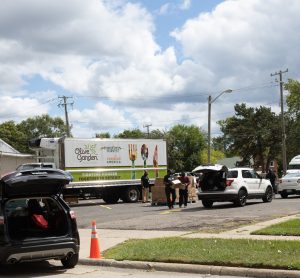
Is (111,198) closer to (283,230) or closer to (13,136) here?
(283,230)

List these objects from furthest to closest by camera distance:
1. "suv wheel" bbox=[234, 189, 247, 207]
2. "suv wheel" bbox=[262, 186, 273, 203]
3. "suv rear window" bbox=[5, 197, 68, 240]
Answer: "suv wheel" bbox=[262, 186, 273, 203] < "suv wheel" bbox=[234, 189, 247, 207] < "suv rear window" bbox=[5, 197, 68, 240]

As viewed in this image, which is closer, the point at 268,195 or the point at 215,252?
the point at 215,252

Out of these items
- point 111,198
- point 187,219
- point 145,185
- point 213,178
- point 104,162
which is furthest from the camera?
point 111,198

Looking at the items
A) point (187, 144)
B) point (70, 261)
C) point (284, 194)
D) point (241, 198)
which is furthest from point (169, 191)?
point (187, 144)

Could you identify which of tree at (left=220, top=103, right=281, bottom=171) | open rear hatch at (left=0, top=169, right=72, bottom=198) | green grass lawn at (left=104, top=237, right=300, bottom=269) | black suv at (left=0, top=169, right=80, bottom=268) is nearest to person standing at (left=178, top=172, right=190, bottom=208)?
green grass lawn at (left=104, top=237, right=300, bottom=269)

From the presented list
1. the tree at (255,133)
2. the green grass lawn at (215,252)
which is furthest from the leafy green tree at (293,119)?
the green grass lawn at (215,252)

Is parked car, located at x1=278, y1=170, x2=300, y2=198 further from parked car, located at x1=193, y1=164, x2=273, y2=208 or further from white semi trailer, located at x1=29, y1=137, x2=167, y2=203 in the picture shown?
white semi trailer, located at x1=29, y1=137, x2=167, y2=203

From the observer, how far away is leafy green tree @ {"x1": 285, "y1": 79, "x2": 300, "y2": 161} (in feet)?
237

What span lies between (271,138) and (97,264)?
271 ft

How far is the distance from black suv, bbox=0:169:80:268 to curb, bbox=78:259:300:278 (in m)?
0.71

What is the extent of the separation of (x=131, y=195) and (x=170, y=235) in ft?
50.7

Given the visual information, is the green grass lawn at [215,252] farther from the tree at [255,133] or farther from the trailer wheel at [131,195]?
the tree at [255,133]

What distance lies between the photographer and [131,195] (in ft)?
96.2

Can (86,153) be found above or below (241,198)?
above
